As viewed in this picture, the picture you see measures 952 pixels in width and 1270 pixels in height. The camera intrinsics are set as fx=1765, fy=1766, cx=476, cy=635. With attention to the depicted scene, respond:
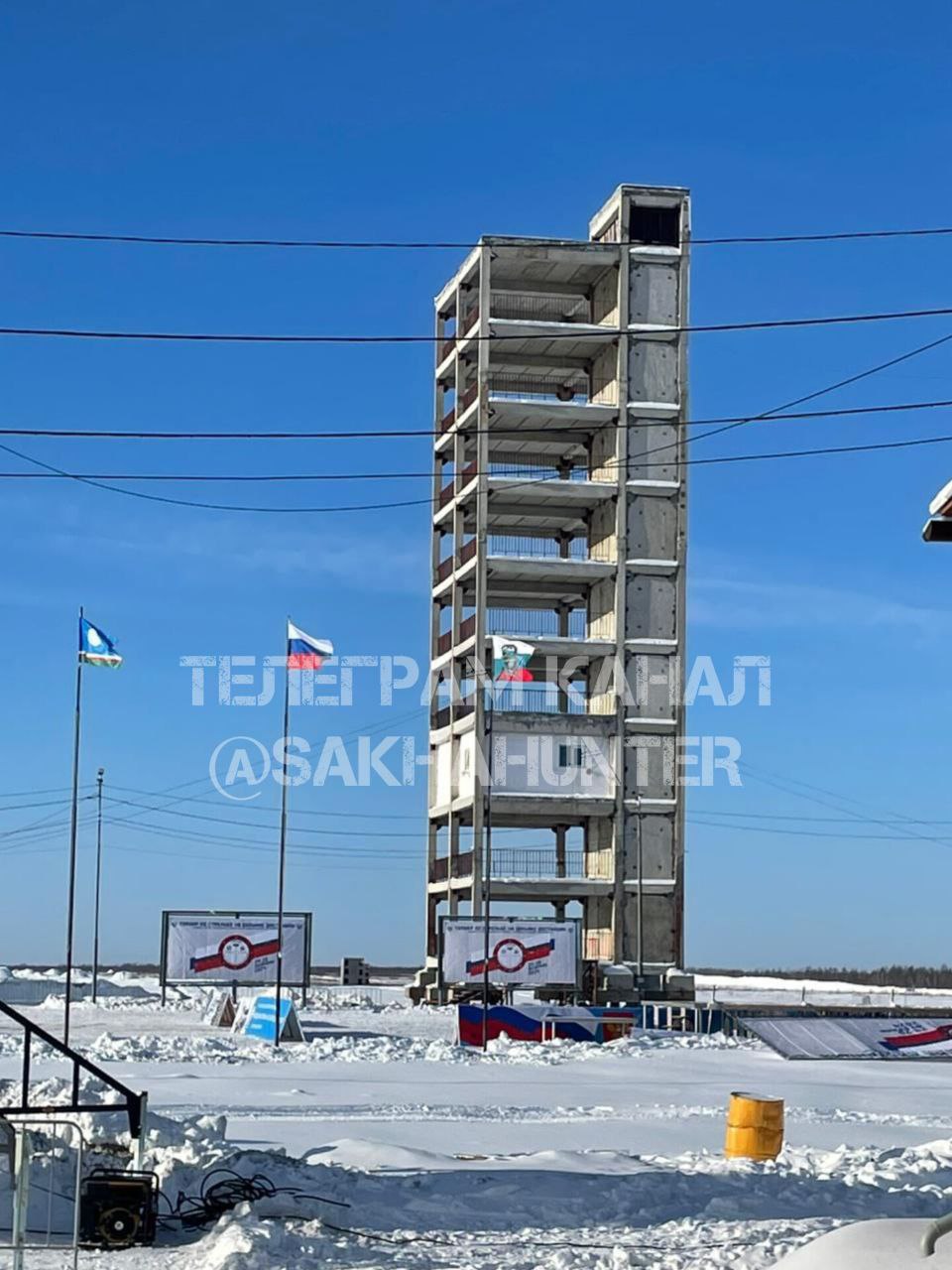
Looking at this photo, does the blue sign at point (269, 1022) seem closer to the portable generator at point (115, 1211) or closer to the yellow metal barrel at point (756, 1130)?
the yellow metal barrel at point (756, 1130)

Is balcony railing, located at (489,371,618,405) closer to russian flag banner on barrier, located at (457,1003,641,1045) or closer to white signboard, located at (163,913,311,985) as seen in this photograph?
white signboard, located at (163,913,311,985)

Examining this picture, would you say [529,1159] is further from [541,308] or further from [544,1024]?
[541,308]

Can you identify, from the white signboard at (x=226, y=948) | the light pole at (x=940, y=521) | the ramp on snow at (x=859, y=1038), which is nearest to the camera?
the light pole at (x=940, y=521)

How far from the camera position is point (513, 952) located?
71.2 meters

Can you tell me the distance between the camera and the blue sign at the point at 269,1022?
48812mm

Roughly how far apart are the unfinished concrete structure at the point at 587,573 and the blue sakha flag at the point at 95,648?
34.9 metres

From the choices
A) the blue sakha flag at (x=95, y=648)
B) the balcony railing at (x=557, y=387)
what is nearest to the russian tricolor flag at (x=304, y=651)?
the blue sakha flag at (x=95, y=648)

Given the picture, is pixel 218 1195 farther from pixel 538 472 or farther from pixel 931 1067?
pixel 538 472

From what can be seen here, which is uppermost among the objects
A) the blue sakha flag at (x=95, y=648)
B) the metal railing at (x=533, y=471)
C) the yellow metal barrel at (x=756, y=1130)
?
the metal railing at (x=533, y=471)

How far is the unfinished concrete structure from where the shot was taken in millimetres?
82812

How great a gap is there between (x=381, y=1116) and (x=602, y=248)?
63.4 m

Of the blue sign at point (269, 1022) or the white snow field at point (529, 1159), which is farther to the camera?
the blue sign at point (269, 1022)

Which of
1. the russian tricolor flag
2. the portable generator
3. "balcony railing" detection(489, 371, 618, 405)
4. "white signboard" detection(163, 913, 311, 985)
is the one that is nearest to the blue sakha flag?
the russian tricolor flag

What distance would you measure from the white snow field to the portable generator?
26 centimetres
